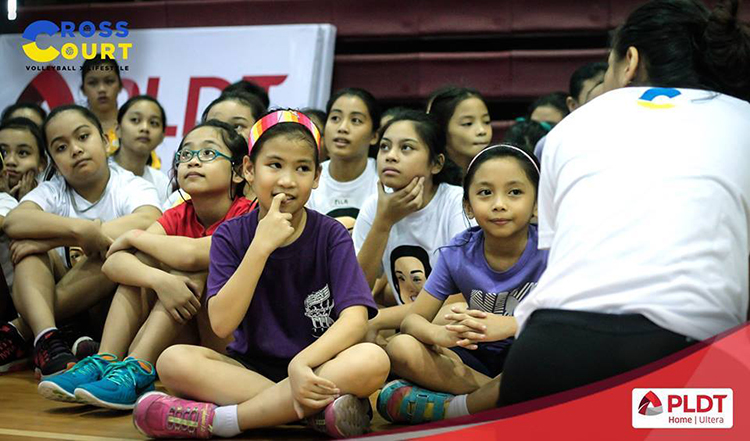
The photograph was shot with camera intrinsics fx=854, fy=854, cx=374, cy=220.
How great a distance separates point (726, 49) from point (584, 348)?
0.57 metres

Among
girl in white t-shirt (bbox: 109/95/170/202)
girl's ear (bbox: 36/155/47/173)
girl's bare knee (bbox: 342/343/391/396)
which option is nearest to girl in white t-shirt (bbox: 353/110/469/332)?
girl's bare knee (bbox: 342/343/391/396)

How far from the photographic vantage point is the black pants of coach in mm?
1210

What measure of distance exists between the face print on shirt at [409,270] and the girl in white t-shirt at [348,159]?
423mm

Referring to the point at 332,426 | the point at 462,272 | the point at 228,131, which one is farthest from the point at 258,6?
the point at 332,426

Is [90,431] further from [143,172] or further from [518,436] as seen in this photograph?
[143,172]

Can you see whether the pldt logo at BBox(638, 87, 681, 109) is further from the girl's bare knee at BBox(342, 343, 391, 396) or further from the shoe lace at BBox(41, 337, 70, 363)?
the shoe lace at BBox(41, 337, 70, 363)

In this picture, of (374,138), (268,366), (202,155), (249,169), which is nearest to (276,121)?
(249,169)

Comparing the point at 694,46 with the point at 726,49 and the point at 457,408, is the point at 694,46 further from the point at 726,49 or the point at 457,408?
the point at 457,408

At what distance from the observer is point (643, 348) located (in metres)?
1.21

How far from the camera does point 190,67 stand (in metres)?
4.48

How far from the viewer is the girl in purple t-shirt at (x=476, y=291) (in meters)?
1.92

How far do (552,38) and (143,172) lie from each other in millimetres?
2244

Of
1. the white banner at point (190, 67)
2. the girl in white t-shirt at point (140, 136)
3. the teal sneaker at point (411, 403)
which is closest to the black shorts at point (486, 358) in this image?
the teal sneaker at point (411, 403)

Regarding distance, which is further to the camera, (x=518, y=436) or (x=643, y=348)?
(x=518, y=436)
